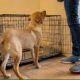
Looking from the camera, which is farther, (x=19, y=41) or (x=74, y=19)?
(x=74, y=19)

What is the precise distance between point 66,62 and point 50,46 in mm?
598

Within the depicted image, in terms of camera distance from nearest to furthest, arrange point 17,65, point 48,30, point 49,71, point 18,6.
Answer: point 17,65, point 49,71, point 48,30, point 18,6

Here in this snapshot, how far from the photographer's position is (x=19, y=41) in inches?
78.4

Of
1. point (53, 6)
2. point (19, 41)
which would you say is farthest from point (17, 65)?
point (53, 6)

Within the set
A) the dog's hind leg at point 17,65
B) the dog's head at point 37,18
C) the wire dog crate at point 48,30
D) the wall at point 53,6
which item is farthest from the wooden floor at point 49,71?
the wall at point 53,6

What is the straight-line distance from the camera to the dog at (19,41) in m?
1.89

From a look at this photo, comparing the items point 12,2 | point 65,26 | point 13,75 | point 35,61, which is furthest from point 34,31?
point 12,2

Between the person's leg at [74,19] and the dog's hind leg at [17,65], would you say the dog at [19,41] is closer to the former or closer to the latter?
the dog's hind leg at [17,65]

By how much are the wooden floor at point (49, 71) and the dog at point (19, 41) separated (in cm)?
9

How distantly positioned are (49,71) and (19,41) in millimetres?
440

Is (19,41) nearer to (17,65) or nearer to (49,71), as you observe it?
(17,65)

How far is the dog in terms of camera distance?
1.89 meters

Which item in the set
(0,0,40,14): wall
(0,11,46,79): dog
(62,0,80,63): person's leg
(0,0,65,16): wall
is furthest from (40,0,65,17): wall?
(0,11,46,79): dog

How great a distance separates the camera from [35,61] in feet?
7.64
